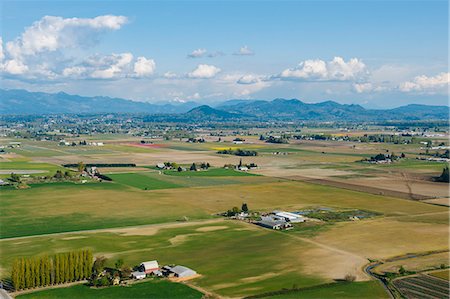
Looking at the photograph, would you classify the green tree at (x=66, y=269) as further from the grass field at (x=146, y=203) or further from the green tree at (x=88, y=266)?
the grass field at (x=146, y=203)

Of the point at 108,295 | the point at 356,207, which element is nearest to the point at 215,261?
the point at 108,295

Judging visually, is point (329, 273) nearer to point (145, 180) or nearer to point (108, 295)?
point (108, 295)

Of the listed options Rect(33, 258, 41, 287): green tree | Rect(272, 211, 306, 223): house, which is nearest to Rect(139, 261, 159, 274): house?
Rect(33, 258, 41, 287): green tree

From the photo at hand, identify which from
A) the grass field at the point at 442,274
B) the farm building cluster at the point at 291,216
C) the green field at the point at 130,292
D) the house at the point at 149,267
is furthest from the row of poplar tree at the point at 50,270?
the grass field at the point at 442,274

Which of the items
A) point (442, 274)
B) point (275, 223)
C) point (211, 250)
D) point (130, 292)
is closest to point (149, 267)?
point (130, 292)

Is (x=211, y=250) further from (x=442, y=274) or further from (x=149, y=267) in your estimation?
(x=442, y=274)
